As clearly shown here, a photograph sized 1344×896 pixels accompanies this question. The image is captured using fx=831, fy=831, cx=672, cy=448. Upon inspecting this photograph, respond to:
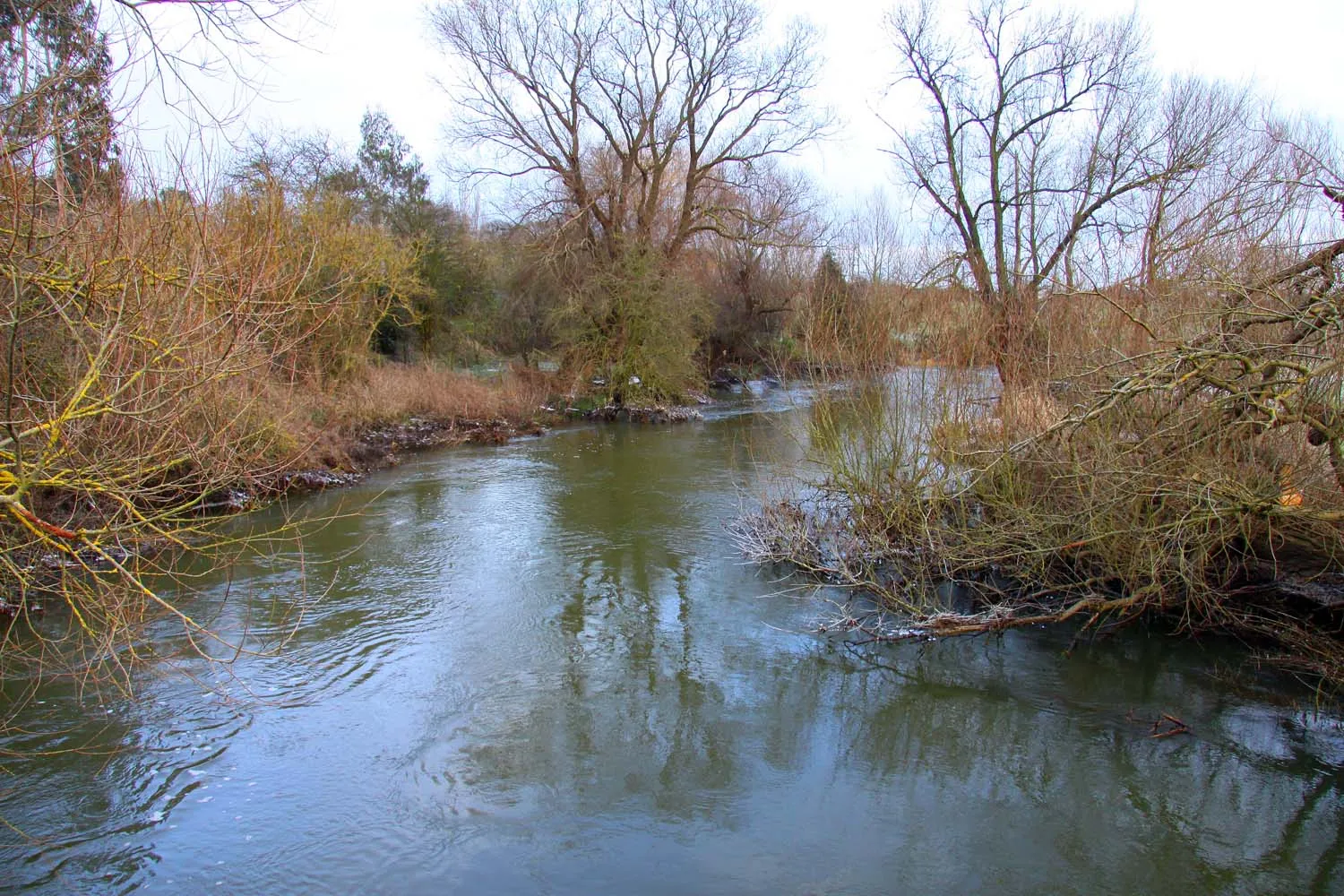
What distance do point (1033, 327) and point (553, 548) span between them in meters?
6.01

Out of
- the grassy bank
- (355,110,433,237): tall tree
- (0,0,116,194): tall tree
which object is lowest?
the grassy bank

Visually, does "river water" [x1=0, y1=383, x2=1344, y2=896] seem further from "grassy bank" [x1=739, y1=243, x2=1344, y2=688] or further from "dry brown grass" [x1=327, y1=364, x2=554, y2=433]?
"dry brown grass" [x1=327, y1=364, x2=554, y2=433]

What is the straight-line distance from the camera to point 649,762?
5.64 m

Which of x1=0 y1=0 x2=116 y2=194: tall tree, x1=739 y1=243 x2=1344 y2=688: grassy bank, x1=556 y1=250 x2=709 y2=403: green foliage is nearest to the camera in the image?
x1=0 y1=0 x2=116 y2=194: tall tree

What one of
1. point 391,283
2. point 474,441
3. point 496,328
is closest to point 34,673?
point 474,441

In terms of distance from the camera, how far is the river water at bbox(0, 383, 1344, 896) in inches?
182

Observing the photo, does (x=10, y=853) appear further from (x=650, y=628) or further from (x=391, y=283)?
(x=391, y=283)

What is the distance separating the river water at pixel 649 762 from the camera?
462 centimetres

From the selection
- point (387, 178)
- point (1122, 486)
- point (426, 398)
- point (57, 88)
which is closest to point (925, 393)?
point (1122, 486)

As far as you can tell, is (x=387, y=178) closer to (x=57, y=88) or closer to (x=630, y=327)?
(x=630, y=327)

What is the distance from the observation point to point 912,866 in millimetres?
4621

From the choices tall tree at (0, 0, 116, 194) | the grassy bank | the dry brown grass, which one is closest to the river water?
the grassy bank

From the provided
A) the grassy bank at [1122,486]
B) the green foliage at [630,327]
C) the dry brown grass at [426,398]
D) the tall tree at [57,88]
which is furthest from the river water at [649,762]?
the green foliage at [630,327]

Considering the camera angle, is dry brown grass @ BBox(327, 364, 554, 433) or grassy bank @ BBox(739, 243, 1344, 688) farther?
dry brown grass @ BBox(327, 364, 554, 433)
